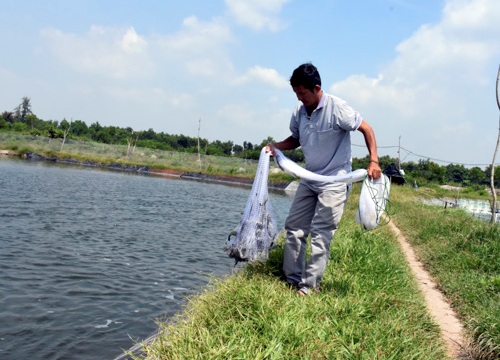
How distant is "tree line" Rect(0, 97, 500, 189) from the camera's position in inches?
2288

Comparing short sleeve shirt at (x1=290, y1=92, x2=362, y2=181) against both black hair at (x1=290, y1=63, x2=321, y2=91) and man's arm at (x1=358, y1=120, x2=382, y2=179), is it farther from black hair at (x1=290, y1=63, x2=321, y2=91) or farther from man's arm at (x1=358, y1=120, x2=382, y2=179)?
black hair at (x1=290, y1=63, x2=321, y2=91)

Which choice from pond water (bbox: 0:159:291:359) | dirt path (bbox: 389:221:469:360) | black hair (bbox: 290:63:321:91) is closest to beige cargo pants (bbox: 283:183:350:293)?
black hair (bbox: 290:63:321:91)

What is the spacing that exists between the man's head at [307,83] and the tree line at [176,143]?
47.7 metres

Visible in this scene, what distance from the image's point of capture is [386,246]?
692 cm

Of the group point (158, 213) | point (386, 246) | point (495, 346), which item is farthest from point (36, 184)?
point (495, 346)

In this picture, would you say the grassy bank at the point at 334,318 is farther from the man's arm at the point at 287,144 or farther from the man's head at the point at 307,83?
the man's head at the point at 307,83

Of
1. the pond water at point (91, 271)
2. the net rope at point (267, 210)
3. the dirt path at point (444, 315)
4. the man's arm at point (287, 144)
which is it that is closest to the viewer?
the dirt path at point (444, 315)

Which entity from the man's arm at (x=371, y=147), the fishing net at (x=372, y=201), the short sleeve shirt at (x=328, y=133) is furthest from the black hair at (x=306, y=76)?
the fishing net at (x=372, y=201)

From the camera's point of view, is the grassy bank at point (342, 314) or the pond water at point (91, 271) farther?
the pond water at point (91, 271)

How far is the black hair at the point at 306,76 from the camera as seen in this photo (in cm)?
388

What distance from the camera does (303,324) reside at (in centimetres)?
324

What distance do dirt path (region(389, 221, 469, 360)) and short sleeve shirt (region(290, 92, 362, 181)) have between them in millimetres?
1777

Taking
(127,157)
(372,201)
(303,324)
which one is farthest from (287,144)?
(127,157)

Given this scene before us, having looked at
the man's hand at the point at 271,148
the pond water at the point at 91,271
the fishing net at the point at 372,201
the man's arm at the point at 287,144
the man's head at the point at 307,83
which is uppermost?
the man's head at the point at 307,83
